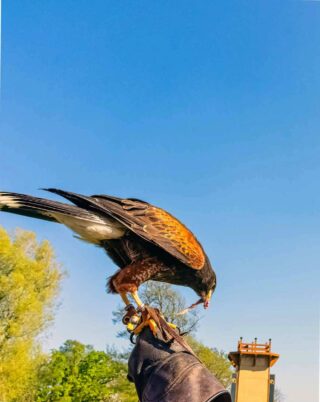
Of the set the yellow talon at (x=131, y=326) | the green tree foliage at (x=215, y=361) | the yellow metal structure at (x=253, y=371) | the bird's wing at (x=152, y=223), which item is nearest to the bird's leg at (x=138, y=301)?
the yellow talon at (x=131, y=326)

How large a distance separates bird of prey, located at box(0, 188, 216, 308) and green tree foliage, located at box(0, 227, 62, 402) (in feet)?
42.1

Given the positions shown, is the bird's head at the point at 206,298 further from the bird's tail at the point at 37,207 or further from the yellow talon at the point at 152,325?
the bird's tail at the point at 37,207

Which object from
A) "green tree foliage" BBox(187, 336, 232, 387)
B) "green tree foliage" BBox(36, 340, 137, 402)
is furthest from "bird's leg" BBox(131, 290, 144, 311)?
"green tree foliage" BBox(187, 336, 232, 387)

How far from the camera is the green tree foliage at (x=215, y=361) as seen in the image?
72.6 feet

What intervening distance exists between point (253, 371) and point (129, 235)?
12960mm

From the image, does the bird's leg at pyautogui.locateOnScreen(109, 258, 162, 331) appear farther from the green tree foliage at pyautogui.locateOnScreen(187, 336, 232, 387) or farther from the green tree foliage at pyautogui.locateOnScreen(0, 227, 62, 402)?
the green tree foliage at pyautogui.locateOnScreen(187, 336, 232, 387)

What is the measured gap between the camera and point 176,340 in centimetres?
306

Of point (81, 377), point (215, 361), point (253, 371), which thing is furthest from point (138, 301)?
point (215, 361)

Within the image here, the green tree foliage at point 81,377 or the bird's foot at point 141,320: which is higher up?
the green tree foliage at point 81,377

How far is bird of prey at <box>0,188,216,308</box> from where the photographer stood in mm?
3621

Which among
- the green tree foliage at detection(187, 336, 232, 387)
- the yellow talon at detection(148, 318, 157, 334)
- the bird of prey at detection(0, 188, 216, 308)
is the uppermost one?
the green tree foliage at detection(187, 336, 232, 387)

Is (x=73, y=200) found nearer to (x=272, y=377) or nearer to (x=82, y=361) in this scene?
(x=272, y=377)

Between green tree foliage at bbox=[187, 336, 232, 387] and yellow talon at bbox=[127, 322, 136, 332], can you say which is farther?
green tree foliage at bbox=[187, 336, 232, 387]

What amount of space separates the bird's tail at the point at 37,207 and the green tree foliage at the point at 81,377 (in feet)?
54.6
